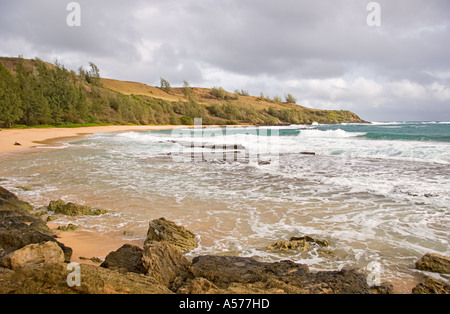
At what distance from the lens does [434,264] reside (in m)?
3.24

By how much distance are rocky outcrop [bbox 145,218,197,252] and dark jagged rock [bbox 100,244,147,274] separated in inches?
20.6

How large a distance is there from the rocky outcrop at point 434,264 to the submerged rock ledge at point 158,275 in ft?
1.81

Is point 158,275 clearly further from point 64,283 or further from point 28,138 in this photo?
point 28,138

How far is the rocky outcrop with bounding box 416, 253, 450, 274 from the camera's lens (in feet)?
10.5

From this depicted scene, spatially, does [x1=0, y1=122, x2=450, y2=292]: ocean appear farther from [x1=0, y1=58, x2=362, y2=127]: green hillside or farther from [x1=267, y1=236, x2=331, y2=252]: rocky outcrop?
[x1=0, y1=58, x2=362, y2=127]: green hillside

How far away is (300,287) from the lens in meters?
2.54

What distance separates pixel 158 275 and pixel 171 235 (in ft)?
3.91

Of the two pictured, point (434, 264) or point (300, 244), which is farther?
point (300, 244)

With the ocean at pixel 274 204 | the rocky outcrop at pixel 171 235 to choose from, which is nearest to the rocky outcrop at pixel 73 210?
the ocean at pixel 274 204

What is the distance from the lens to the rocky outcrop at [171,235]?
12.6 ft

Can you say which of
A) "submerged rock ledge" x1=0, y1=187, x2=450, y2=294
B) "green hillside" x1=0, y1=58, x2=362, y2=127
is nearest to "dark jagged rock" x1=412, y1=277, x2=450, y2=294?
"submerged rock ledge" x1=0, y1=187, x2=450, y2=294

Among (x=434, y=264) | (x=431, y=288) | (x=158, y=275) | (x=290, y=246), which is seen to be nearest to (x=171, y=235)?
(x=158, y=275)

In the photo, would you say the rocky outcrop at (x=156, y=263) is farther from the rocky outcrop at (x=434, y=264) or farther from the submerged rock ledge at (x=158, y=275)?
the rocky outcrop at (x=434, y=264)
